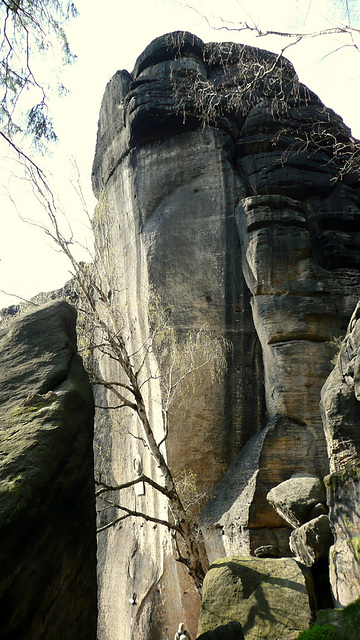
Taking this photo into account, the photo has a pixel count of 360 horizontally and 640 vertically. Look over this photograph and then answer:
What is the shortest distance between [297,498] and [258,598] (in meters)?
3.13

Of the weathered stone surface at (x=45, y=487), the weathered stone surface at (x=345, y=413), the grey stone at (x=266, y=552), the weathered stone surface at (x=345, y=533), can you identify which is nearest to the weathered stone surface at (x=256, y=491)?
the grey stone at (x=266, y=552)

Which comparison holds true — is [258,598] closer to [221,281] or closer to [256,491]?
[256,491]

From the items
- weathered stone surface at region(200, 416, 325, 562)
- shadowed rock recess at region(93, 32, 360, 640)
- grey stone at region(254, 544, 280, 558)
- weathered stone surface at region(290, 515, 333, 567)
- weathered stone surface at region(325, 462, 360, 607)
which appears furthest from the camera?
shadowed rock recess at region(93, 32, 360, 640)

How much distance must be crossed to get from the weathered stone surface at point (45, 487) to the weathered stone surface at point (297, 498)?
575cm

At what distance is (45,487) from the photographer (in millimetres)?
4535

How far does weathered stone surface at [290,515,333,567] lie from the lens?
28.5ft

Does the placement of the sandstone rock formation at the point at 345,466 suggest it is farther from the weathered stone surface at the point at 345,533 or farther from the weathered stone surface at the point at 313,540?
the weathered stone surface at the point at 313,540

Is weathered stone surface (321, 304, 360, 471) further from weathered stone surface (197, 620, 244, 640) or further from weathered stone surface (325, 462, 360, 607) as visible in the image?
weathered stone surface (197, 620, 244, 640)

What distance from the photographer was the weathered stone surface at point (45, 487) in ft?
13.4

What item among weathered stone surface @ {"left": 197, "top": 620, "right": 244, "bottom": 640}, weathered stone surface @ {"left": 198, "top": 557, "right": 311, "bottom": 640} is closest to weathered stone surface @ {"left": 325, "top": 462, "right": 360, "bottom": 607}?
weathered stone surface @ {"left": 198, "top": 557, "right": 311, "bottom": 640}

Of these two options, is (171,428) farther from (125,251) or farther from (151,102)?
(151,102)

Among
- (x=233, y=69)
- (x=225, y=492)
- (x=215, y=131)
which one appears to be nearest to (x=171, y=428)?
(x=225, y=492)

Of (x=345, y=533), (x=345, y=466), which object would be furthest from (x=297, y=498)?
(x=345, y=533)

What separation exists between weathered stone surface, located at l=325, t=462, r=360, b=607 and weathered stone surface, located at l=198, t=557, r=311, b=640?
457 millimetres
